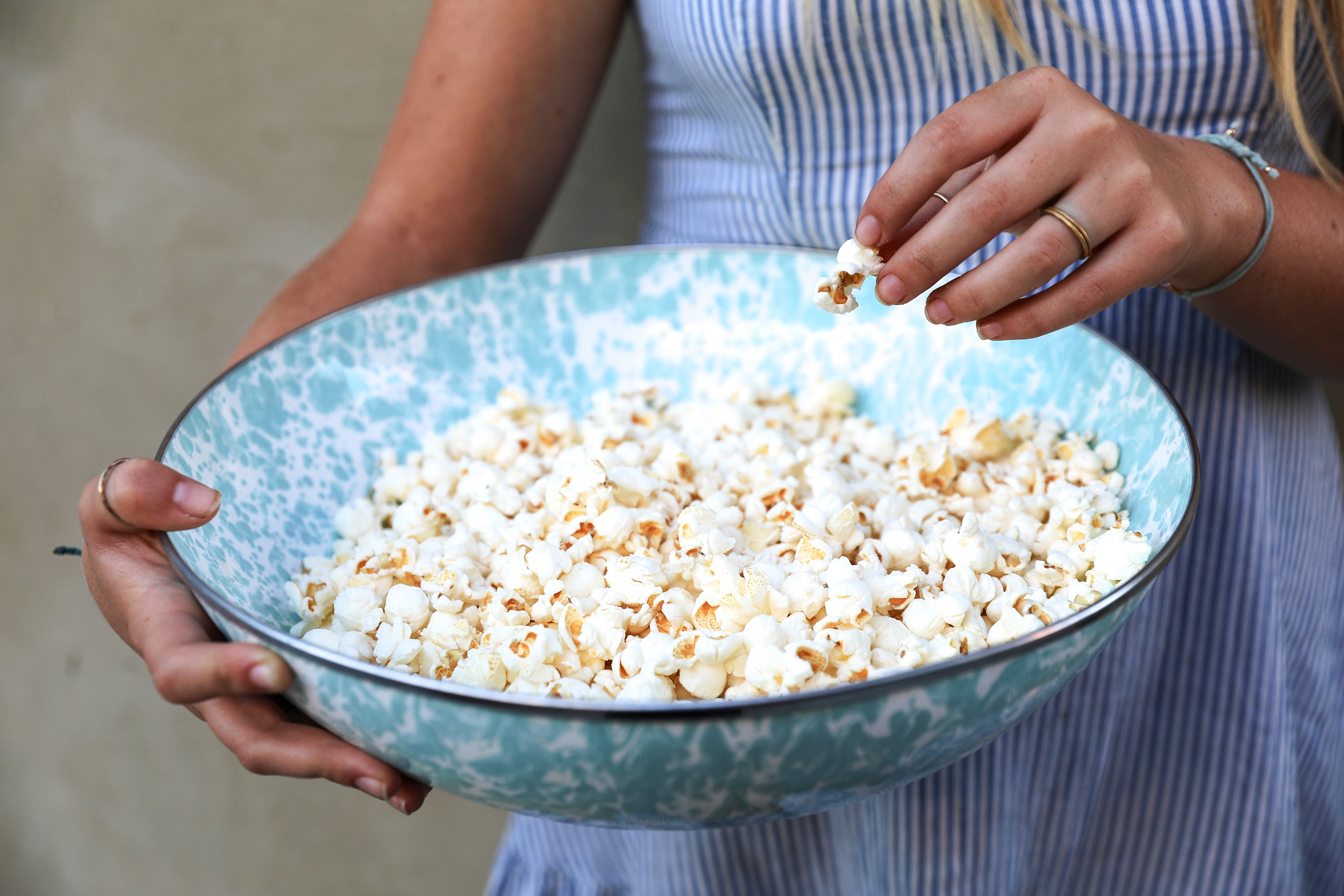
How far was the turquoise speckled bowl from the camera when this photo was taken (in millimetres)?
344

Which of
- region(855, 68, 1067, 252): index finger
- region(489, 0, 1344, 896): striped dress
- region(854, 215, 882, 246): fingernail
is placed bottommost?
region(489, 0, 1344, 896): striped dress

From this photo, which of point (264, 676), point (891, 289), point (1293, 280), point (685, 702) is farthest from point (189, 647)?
point (1293, 280)

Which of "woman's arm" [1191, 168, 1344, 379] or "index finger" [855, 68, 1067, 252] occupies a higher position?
"index finger" [855, 68, 1067, 252]

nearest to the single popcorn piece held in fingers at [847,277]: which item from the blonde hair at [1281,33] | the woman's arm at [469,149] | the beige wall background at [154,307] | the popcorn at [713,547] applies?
the popcorn at [713,547]

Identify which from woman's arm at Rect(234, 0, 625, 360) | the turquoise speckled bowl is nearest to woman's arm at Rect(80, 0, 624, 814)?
woman's arm at Rect(234, 0, 625, 360)

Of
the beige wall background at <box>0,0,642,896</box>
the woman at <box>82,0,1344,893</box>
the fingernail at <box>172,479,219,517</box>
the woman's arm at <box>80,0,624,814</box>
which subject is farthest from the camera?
the beige wall background at <box>0,0,642,896</box>

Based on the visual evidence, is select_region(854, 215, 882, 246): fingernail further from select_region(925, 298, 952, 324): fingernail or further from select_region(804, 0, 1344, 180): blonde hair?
select_region(804, 0, 1344, 180): blonde hair

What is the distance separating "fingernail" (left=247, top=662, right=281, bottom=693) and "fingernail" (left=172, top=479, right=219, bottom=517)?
101mm

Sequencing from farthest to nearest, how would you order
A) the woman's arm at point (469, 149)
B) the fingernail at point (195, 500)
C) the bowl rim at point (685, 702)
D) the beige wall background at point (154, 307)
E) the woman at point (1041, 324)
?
the beige wall background at point (154, 307) < the woman's arm at point (469, 149) < the woman at point (1041, 324) < the fingernail at point (195, 500) < the bowl rim at point (685, 702)

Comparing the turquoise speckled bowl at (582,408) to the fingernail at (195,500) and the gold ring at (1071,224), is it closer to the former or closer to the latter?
the fingernail at (195,500)

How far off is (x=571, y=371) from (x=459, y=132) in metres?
0.23

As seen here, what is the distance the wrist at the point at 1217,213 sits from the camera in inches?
18.1

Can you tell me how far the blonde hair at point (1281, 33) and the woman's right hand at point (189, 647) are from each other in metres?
0.51

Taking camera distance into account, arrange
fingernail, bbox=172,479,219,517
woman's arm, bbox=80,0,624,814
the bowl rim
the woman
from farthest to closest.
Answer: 1. woman's arm, bbox=80,0,624,814
2. the woman
3. fingernail, bbox=172,479,219,517
4. the bowl rim
